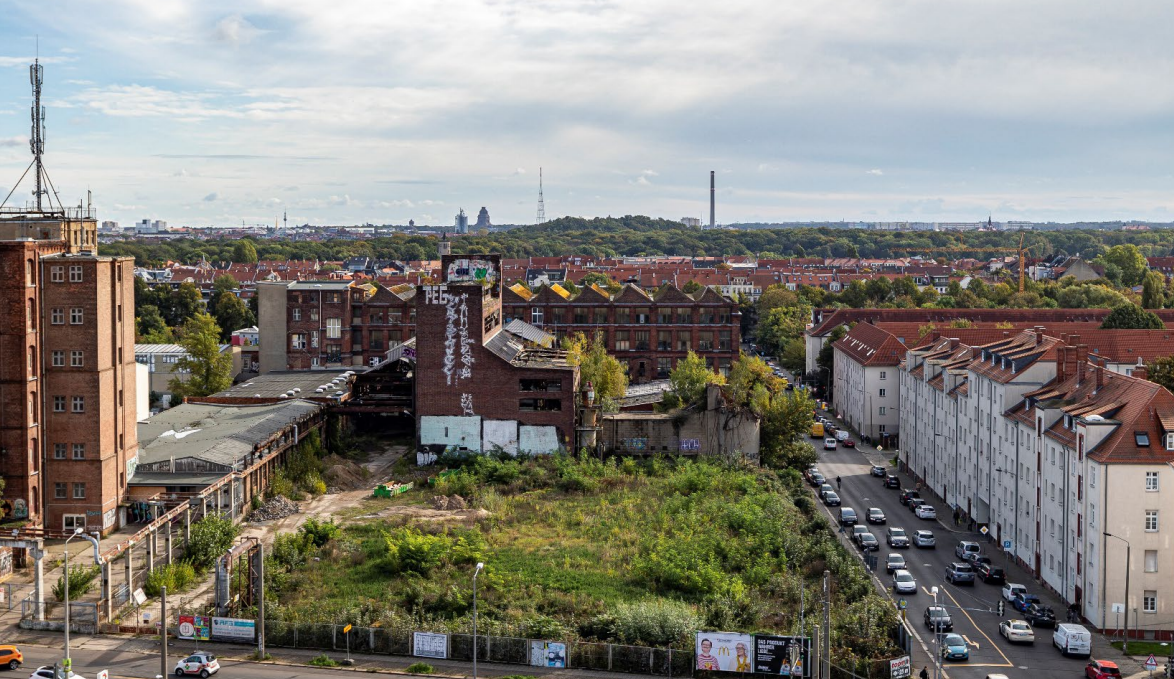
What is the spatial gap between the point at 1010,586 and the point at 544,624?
24.4m

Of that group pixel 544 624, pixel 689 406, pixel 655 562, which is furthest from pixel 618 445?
pixel 544 624

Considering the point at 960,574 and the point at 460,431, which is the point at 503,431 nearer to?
the point at 460,431

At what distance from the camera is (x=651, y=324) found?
11925cm

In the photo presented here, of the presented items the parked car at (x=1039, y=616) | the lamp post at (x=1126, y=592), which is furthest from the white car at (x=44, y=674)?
the lamp post at (x=1126, y=592)

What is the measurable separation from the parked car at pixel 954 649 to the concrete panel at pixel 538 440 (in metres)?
36.1

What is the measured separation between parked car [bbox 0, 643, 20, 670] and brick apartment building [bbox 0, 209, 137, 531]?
63.3 ft

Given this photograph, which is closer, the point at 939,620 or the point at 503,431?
the point at 939,620

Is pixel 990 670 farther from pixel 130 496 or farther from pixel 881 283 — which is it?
pixel 881 283

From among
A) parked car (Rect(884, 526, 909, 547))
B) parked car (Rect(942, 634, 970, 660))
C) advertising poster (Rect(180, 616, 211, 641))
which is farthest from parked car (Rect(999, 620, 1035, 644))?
advertising poster (Rect(180, 616, 211, 641))

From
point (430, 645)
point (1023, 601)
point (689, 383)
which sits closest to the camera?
point (430, 645)

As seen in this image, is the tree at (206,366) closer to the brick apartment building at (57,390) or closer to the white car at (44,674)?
the brick apartment building at (57,390)

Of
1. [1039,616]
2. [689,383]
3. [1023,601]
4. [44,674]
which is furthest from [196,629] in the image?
[689,383]

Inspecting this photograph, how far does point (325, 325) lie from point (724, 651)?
73127 mm

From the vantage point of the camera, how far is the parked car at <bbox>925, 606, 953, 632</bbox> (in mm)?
51406
